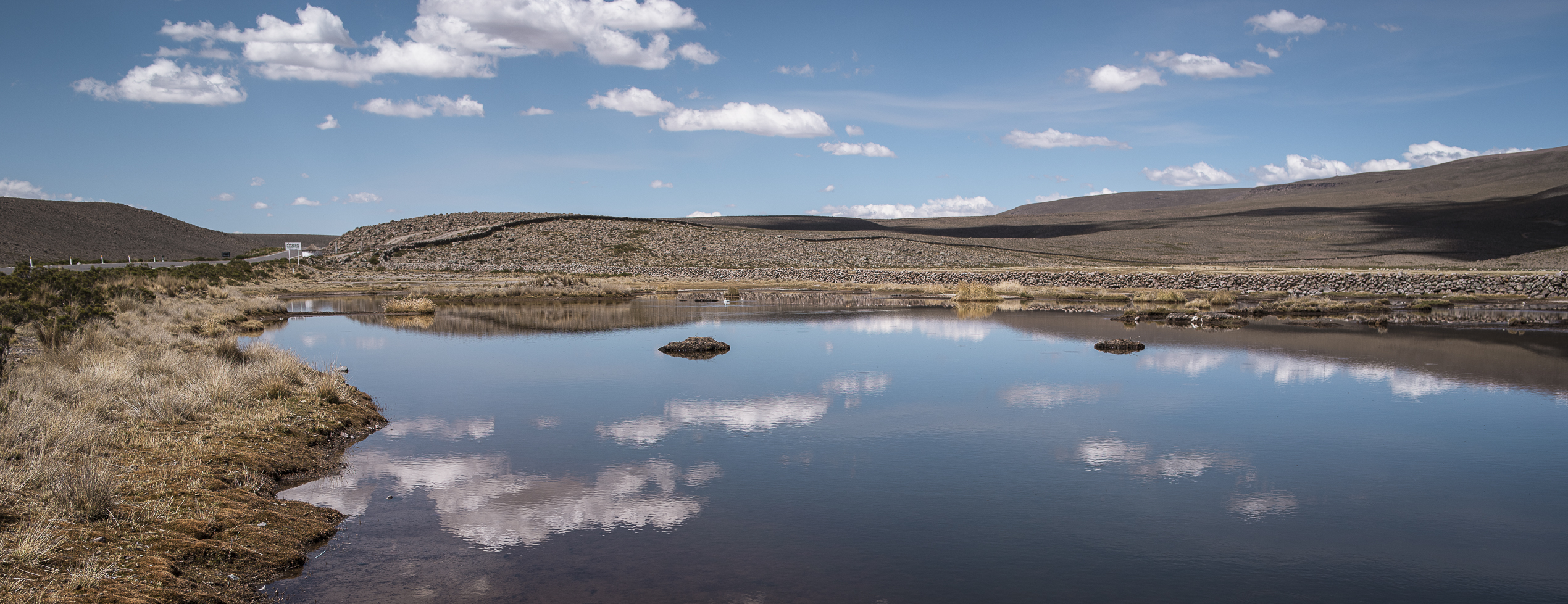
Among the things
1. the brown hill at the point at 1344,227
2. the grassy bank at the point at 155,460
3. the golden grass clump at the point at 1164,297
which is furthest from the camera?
the brown hill at the point at 1344,227

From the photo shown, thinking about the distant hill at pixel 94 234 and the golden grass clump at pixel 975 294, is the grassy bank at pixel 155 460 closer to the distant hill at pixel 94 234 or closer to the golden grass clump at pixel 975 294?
the golden grass clump at pixel 975 294

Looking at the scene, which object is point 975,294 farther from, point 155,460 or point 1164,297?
point 155,460

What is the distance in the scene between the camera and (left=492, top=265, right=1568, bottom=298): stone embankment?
38312 mm

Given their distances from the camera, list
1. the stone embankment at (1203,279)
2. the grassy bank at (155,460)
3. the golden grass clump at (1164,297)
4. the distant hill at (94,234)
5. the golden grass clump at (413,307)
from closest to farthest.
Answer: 1. the grassy bank at (155,460)
2. the golden grass clump at (413,307)
3. the golden grass clump at (1164,297)
4. the stone embankment at (1203,279)
5. the distant hill at (94,234)

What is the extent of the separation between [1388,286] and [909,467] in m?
39.7

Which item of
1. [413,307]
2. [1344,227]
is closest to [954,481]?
[413,307]

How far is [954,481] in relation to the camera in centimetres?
888

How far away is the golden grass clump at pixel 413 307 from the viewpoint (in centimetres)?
3044

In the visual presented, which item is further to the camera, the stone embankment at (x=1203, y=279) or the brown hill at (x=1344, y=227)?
the brown hill at (x=1344, y=227)

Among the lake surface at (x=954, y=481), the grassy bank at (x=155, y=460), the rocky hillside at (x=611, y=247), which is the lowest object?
the lake surface at (x=954, y=481)

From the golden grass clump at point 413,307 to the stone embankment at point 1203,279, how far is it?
2584 centimetres

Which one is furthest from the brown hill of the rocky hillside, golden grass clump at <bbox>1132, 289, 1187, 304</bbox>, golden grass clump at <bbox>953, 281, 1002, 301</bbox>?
golden grass clump at <bbox>953, 281, 1002, 301</bbox>

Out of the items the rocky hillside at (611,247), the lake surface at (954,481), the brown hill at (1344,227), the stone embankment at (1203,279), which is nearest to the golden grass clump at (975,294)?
the stone embankment at (1203,279)

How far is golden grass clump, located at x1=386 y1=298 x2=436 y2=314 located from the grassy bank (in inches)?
585
